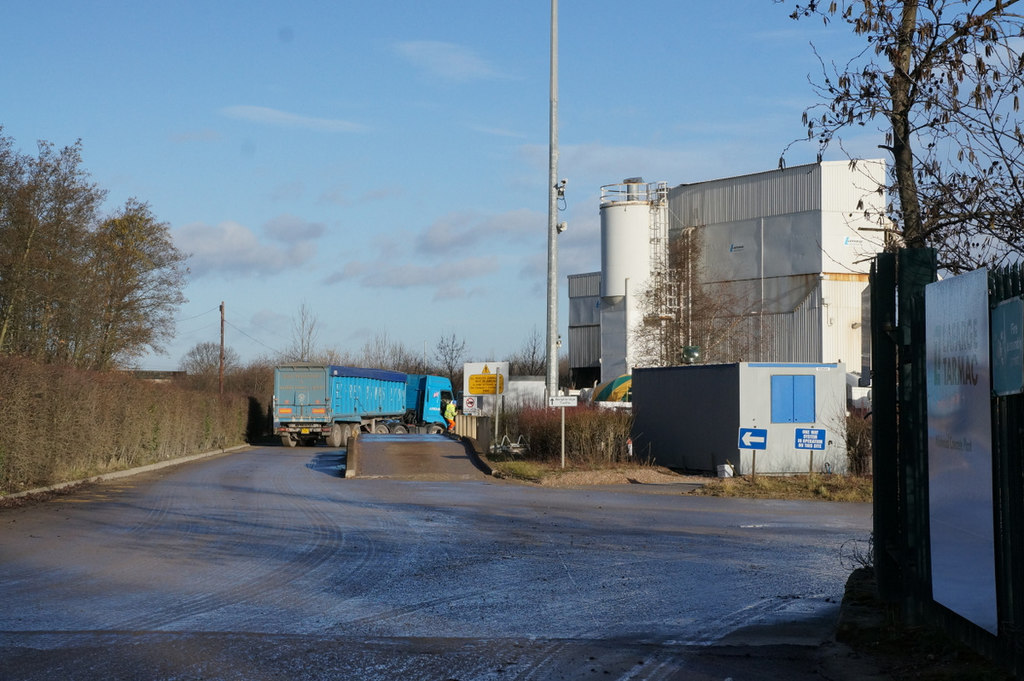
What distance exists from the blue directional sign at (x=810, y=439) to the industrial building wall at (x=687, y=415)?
219cm

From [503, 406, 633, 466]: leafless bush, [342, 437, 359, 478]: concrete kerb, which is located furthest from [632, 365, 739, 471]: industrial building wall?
[342, 437, 359, 478]: concrete kerb

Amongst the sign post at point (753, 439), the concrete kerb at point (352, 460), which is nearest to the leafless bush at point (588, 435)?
the sign post at point (753, 439)

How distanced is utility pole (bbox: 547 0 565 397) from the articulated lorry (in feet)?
52.8

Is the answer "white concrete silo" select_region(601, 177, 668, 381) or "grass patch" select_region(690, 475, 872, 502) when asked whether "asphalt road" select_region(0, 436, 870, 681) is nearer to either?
"grass patch" select_region(690, 475, 872, 502)

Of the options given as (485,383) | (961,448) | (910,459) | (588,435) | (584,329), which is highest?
(584,329)

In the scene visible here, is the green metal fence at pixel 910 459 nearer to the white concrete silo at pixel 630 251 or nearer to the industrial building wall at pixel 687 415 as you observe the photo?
the industrial building wall at pixel 687 415

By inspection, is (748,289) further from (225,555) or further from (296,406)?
(225,555)

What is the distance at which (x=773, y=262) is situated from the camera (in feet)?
153

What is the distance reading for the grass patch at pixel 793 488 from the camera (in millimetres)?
21062

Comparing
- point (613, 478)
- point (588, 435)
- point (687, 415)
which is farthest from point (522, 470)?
point (687, 415)

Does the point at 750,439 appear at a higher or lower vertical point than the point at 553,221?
lower

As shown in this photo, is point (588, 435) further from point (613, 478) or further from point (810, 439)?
point (810, 439)

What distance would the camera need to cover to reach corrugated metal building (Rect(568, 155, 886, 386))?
4434 centimetres

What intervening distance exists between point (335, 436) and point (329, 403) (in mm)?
1688
